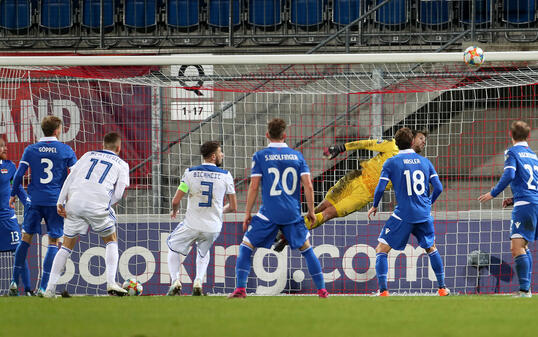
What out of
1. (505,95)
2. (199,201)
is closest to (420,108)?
(505,95)

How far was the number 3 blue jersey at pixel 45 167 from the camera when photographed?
8.93 meters

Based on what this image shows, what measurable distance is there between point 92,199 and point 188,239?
4.02 ft

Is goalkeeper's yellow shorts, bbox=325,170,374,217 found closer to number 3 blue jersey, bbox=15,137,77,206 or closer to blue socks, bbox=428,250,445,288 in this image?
blue socks, bbox=428,250,445,288

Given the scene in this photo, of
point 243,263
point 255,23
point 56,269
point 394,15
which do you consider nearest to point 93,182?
point 56,269

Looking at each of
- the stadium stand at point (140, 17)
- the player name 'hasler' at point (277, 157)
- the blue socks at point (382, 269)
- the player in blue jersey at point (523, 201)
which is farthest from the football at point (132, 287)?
the stadium stand at point (140, 17)

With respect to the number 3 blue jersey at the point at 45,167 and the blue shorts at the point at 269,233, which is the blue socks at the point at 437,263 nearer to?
the blue shorts at the point at 269,233

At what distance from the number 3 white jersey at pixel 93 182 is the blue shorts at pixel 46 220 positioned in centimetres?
65

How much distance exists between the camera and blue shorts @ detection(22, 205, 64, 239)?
354 inches

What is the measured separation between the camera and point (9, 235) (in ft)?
32.6

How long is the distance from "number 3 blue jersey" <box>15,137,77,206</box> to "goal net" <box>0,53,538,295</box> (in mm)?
1644

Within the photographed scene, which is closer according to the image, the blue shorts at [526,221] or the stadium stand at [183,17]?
the blue shorts at [526,221]

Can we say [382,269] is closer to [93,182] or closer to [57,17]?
[93,182]

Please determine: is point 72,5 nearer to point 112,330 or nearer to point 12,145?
point 12,145

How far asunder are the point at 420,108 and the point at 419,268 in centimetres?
286
